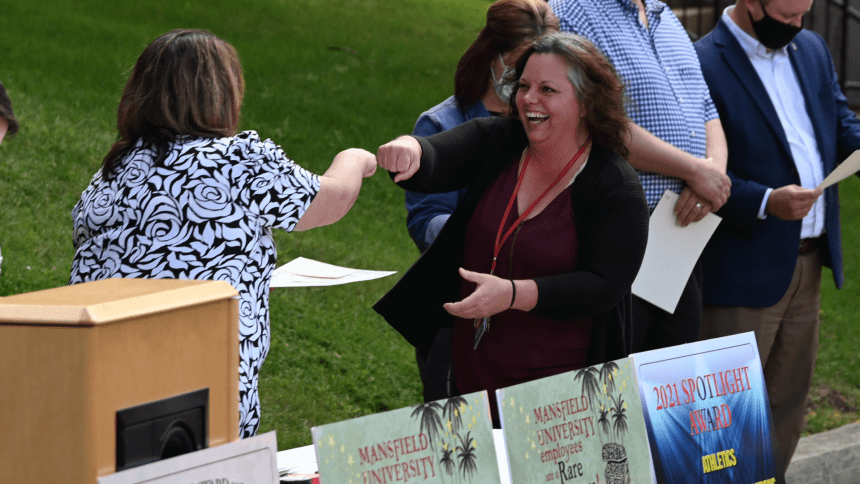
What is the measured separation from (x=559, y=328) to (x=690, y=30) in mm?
10529

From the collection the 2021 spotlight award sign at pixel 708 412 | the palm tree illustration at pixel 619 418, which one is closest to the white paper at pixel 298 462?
the palm tree illustration at pixel 619 418

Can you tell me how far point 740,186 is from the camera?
362 centimetres

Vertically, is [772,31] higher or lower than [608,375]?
higher

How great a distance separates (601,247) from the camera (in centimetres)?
230

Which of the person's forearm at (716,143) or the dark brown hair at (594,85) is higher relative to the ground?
the person's forearm at (716,143)

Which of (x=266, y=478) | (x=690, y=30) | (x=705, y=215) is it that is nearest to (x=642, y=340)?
(x=705, y=215)

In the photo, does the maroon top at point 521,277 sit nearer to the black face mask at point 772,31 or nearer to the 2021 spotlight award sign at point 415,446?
the 2021 spotlight award sign at point 415,446

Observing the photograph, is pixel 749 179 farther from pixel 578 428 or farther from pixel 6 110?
pixel 6 110

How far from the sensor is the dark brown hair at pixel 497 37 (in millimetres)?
3086

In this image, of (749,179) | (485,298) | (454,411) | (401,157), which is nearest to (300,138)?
(749,179)

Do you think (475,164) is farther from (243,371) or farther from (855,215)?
(855,215)

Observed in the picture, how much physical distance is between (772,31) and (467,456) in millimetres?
2514

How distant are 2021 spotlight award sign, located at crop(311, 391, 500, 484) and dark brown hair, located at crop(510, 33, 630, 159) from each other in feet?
2.78

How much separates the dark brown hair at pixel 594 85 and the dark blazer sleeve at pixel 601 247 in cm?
10
